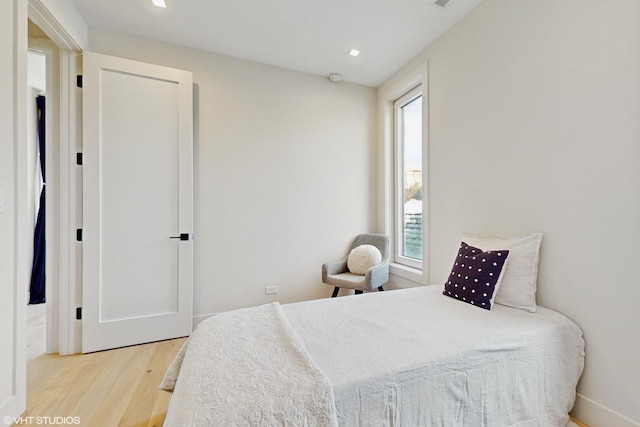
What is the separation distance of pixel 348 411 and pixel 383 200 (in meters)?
2.62

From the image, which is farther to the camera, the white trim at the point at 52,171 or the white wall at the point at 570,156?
the white trim at the point at 52,171

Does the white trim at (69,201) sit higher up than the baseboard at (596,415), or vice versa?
the white trim at (69,201)

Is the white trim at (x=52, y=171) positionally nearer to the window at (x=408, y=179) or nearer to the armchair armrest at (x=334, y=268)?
the armchair armrest at (x=334, y=268)

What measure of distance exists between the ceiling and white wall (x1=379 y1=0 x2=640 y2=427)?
476 millimetres

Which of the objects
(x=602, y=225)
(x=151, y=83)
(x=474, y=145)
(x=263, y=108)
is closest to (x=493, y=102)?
(x=474, y=145)

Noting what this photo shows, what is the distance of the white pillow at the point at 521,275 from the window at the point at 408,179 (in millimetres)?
1163

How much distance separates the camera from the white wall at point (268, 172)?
8.96 ft

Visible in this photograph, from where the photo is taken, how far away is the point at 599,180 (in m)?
1.46

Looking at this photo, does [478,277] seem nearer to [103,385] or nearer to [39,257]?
[103,385]

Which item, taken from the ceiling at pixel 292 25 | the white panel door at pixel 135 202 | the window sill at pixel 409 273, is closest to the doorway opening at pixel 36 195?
the white panel door at pixel 135 202

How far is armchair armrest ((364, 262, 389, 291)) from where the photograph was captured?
2689 mm

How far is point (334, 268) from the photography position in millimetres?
3023

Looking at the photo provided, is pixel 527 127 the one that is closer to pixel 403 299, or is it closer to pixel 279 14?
pixel 403 299

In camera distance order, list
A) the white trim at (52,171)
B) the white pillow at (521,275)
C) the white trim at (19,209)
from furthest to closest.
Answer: the white trim at (52,171)
the white pillow at (521,275)
the white trim at (19,209)
